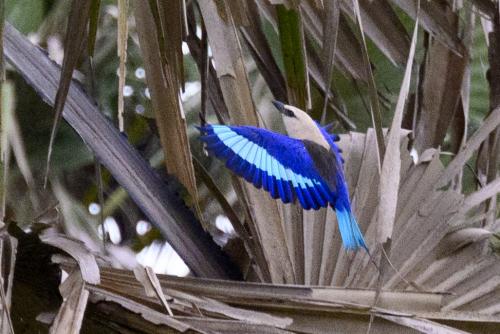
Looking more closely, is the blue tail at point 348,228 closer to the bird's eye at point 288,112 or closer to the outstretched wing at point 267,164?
the outstretched wing at point 267,164

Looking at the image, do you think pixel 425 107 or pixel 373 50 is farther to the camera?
pixel 373 50

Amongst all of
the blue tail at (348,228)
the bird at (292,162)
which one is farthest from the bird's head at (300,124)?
the blue tail at (348,228)

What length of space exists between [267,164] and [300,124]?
97mm

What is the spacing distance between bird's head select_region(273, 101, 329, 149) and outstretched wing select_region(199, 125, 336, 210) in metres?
0.03

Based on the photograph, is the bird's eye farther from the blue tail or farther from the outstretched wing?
the blue tail

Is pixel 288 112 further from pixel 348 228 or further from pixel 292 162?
pixel 348 228

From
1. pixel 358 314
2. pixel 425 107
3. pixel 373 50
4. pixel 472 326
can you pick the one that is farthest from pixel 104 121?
pixel 373 50

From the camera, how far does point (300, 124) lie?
4.06ft

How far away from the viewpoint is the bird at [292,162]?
1.15 meters

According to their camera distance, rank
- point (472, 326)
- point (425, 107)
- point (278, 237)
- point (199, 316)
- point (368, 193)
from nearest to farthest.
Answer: point (199, 316)
point (472, 326)
point (278, 237)
point (368, 193)
point (425, 107)

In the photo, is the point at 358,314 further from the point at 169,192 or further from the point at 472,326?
the point at 169,192

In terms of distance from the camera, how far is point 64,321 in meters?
0.89

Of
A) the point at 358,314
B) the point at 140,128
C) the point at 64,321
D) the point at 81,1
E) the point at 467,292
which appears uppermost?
the point at 140,128

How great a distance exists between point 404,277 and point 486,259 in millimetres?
111
